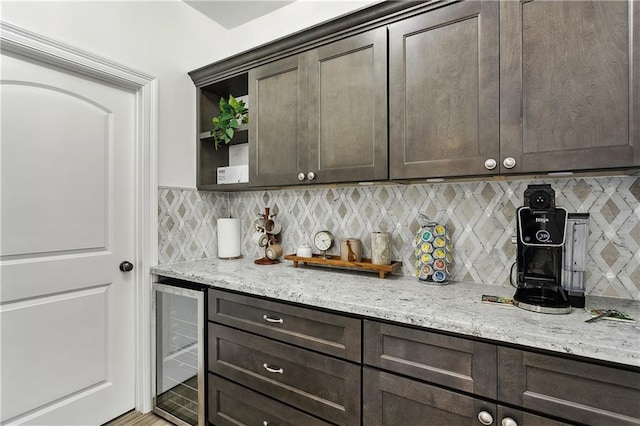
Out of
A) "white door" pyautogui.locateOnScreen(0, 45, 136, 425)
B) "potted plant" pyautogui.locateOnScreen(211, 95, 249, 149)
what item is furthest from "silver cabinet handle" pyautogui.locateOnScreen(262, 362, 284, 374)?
"potted plant" pyautogui.locateOnScreen(211, 95, 249, 149)

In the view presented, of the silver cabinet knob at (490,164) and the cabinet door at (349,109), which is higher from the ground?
the cabinet door at (349,109)

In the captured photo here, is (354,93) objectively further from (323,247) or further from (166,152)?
(166,152)

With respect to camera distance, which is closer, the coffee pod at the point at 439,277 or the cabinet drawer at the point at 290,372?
the cabinet drawer at the point at 290,372

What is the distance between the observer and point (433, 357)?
107 centimetres

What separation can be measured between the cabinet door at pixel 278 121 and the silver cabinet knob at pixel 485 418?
1355mm

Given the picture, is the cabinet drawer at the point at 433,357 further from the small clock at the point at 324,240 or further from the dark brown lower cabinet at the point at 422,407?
the small clock at the point at 324,240

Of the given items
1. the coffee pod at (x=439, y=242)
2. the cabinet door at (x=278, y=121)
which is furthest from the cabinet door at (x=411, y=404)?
the cabinet door at (x=278, y=121)

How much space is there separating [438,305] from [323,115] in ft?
3.70

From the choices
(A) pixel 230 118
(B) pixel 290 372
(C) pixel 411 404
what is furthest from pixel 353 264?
(A) pixel 230 118

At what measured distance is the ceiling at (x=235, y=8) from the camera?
2.26 meters

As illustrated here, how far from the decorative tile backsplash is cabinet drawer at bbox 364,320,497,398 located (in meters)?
0.67

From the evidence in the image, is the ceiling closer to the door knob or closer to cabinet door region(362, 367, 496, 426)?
the door knob

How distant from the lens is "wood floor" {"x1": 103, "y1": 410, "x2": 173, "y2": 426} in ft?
6.17

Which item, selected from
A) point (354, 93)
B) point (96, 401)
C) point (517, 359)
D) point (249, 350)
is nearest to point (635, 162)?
point (517, 359)
